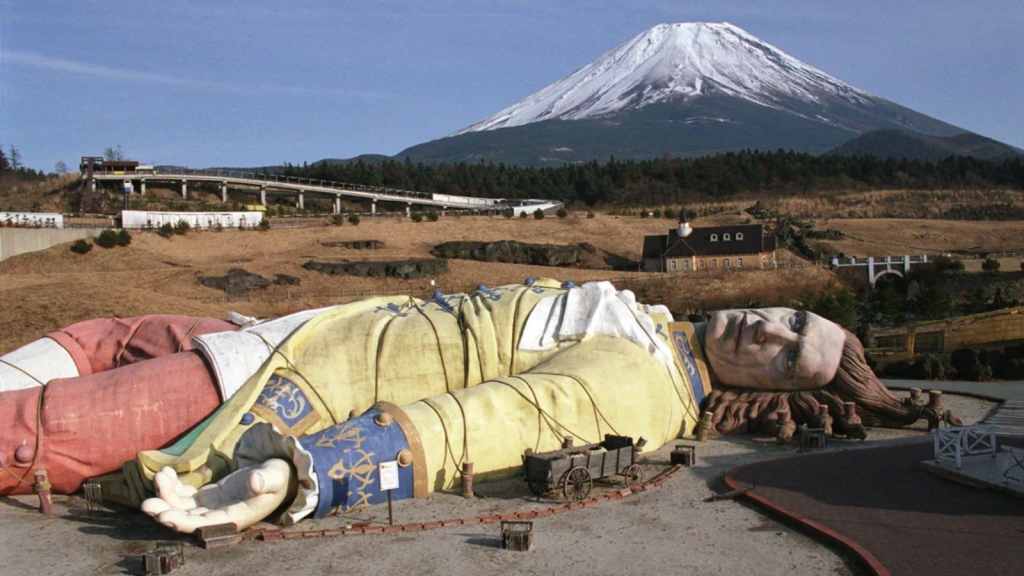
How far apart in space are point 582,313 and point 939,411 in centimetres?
775

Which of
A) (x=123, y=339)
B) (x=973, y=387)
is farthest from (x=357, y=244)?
(x=123, y=339)

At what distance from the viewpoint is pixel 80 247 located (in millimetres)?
50844

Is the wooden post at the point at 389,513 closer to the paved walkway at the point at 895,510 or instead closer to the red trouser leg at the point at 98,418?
the red trouser leg at the point at 98,418

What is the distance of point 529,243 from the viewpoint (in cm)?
6294

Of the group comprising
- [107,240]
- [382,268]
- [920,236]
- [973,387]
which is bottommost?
[973,387]


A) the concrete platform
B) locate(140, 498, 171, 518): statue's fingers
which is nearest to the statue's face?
the concrete platform

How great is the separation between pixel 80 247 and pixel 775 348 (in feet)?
149

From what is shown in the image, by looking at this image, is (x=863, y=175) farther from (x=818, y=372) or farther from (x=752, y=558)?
(x=752, y=558)

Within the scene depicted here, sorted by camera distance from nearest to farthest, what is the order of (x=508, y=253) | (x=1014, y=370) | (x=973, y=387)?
(x=973, y=387) < (x=1014, y=370) < (x=508, y=253)

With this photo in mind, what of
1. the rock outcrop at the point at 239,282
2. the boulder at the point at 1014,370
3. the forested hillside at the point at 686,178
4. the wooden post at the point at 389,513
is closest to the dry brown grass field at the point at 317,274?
the rock outcrop at the point at 239,282

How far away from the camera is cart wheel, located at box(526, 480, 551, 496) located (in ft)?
41.9

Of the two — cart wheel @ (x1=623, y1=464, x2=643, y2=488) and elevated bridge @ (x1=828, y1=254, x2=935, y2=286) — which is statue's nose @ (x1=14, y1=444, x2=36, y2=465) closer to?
cart wheel @ (x1=623, y1=464, x2=643, y2=488)

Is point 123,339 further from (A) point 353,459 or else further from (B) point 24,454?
(A) point 353,459

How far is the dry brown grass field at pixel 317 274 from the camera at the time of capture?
42781 millimetres
